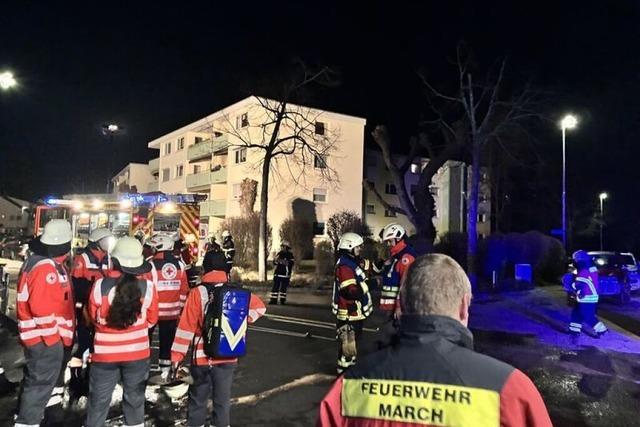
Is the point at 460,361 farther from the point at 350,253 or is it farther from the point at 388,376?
the point at 350,253

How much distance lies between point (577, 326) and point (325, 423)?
1023 centimetres

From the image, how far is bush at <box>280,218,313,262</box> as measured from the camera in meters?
28.0

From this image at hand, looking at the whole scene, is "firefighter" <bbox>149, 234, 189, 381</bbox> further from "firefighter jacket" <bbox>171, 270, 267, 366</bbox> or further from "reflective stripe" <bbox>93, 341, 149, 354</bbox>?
"reflective stripe" <bbox>93, 341, 149, 354</bbox>

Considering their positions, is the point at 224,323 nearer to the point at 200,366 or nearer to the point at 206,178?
the point at 200,366

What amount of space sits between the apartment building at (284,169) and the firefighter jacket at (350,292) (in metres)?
28.7

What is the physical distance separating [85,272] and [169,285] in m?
1.04

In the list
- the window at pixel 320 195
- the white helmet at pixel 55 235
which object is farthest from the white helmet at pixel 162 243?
the window at pixel 320 195

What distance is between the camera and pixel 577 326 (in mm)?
10742

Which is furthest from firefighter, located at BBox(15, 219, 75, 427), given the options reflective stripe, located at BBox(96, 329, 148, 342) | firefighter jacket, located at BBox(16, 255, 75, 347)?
reflective stripe, located at BBox(96, 329, 148, 342)

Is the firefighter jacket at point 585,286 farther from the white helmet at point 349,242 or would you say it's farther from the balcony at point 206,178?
the balcony at point 206,178

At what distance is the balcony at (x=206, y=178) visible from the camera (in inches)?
1555

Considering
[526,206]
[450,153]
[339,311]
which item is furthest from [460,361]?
[526,206]

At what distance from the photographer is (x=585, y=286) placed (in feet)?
34.4

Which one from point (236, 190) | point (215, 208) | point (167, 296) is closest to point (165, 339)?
point (167, 296)
